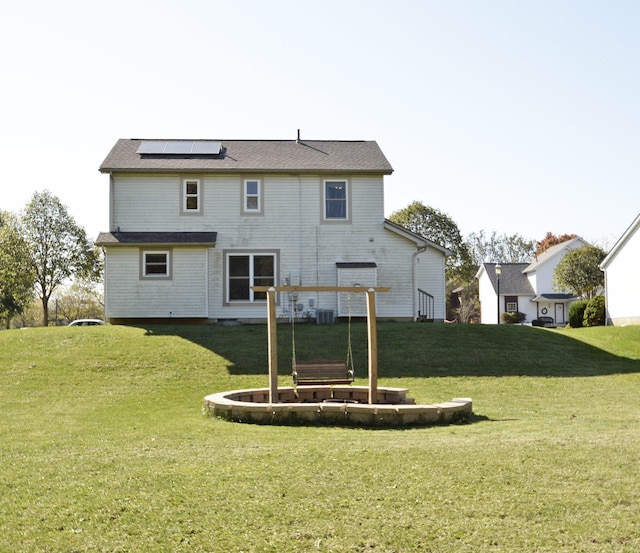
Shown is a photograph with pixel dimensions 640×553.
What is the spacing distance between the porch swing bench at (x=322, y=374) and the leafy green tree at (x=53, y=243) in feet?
117

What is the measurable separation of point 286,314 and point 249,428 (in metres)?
16.0

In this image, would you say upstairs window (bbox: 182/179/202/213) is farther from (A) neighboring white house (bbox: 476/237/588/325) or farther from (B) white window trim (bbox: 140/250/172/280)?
(A) neighboring white house (bbox: 476/237/588/325)

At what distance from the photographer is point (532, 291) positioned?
60.8 m

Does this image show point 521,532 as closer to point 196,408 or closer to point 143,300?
point 196,408

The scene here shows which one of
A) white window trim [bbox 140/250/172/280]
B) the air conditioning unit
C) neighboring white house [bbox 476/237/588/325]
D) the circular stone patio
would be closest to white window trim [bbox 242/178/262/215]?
white window trim [bbox 140/250/172/280]

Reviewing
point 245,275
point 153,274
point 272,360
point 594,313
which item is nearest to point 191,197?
point 153,274

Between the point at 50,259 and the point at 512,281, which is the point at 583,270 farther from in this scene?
the point at 50,259

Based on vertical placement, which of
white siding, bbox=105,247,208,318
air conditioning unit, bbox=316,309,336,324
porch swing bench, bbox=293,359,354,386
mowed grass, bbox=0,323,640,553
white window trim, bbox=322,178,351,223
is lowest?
mowed grass, bbox=0,323,640,553

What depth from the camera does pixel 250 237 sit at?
88.8 feet

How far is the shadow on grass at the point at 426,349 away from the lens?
18703 mm

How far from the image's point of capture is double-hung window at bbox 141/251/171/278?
1039 inches

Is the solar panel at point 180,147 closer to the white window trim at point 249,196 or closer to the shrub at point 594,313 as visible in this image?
the white window trim at point 249,196

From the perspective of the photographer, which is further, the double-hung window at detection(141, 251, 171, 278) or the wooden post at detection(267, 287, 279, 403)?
the double-hung window at detection(141, 251, 171, 278)

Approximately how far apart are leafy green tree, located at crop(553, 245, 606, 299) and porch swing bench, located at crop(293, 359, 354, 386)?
35.3m
